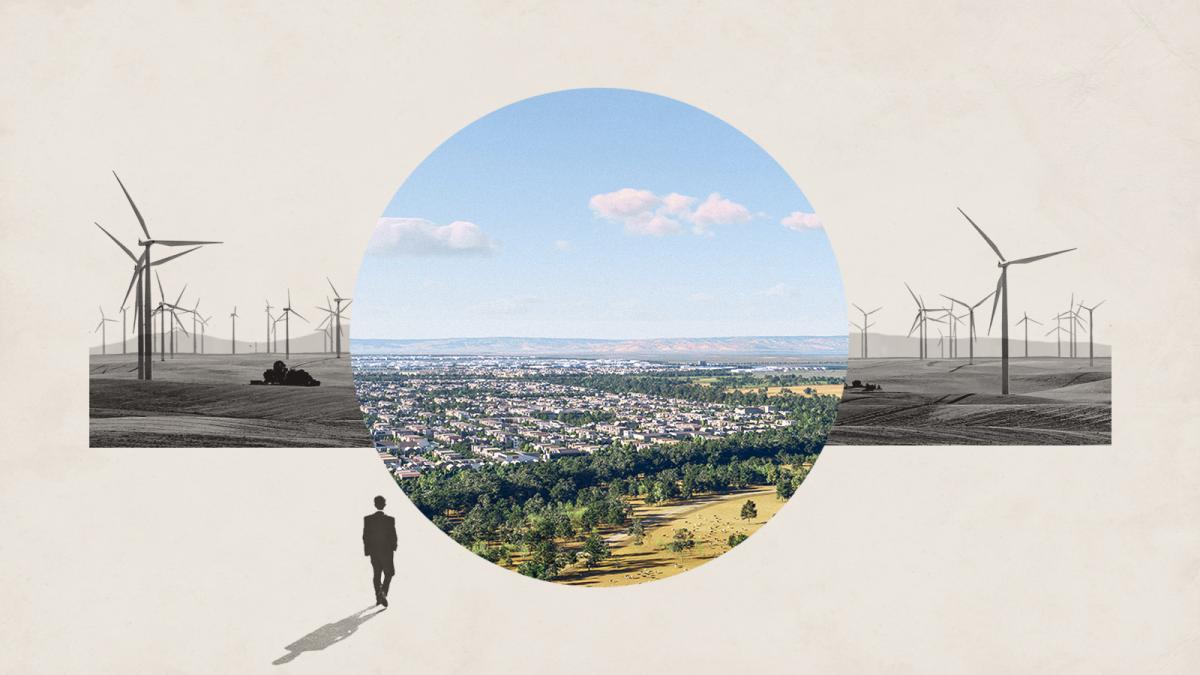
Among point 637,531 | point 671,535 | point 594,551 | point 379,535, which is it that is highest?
point 379,535

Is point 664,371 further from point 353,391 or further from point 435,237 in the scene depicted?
point 353,391

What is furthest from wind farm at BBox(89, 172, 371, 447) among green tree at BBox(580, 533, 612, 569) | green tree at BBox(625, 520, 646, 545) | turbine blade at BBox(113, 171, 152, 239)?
green tree at BBox(625, 520, 646, 545)

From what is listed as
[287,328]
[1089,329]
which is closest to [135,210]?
[287,328]

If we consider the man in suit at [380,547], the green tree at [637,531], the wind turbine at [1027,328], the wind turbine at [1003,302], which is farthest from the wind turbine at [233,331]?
the green tree at [637,531]

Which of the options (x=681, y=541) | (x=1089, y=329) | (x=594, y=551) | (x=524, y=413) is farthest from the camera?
(x=524, y=413)

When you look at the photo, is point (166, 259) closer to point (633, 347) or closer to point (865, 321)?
point (865, 321)

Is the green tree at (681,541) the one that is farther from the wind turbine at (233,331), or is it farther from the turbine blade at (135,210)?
the turbine blade at (135,210)

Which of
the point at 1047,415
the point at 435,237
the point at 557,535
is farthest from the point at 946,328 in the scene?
the point at 435,237
